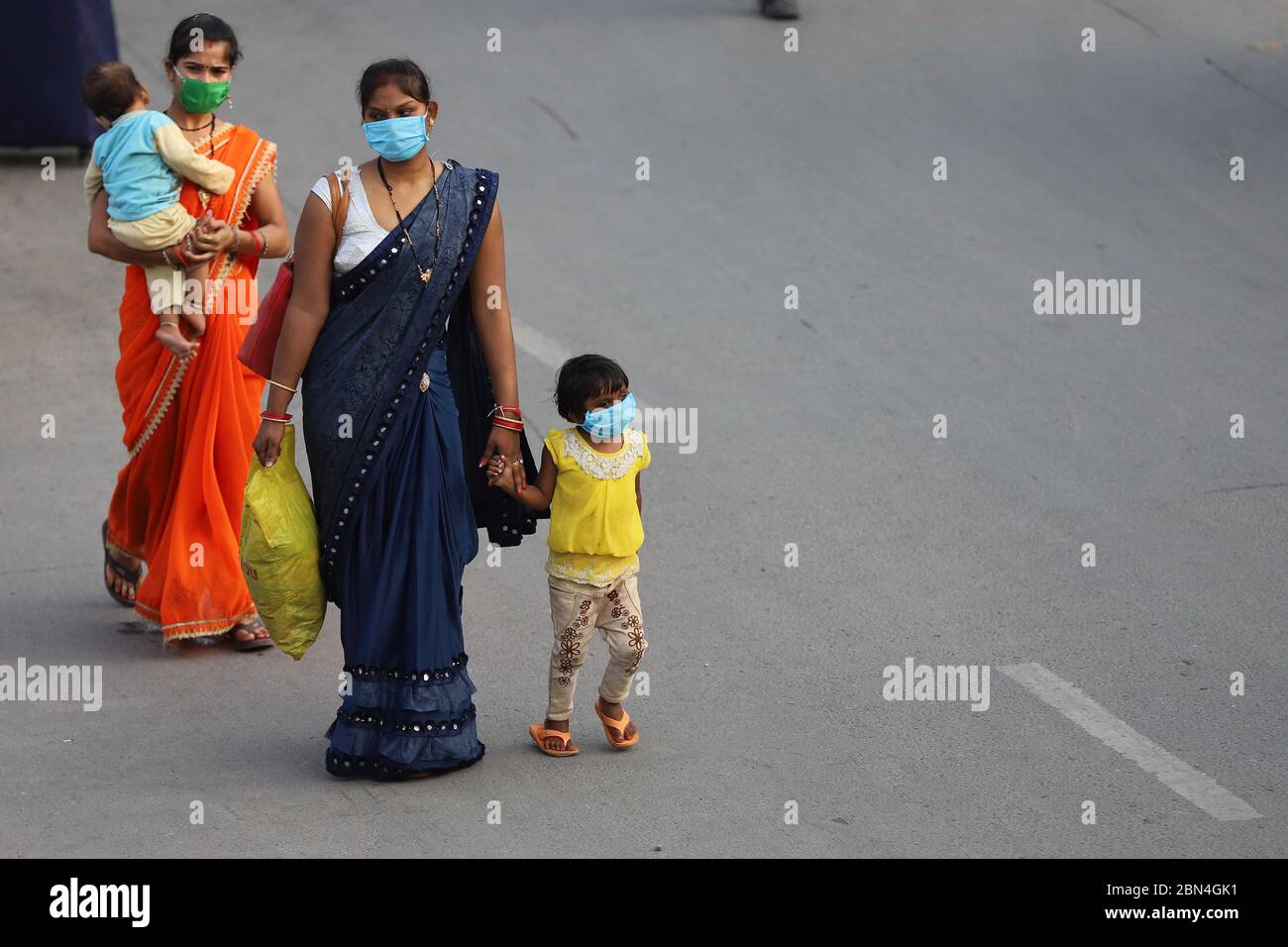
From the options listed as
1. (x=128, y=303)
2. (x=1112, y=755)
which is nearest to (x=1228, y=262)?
(x=1112, y=755)

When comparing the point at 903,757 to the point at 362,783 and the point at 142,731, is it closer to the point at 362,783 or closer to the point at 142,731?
the point at 362,783

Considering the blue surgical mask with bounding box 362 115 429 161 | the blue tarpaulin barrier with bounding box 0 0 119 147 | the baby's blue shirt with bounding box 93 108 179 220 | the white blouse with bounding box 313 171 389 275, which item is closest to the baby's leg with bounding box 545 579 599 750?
the white blouse with bounding box 313 171 389 275

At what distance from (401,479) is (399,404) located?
22 centimetres

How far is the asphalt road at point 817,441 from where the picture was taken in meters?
5.09

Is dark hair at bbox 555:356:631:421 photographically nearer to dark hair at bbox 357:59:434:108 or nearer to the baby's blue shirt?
dark hair at bbox 357:59:434:108

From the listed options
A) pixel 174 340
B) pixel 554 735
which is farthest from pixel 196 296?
pixel 554 735

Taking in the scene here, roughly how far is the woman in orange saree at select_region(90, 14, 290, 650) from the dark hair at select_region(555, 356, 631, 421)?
5.39ft

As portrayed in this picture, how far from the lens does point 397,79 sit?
4.88 m

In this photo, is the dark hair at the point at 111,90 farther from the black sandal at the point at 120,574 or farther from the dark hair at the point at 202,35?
the black sandal at the point at 120,574

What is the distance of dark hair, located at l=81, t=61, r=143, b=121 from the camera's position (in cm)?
595

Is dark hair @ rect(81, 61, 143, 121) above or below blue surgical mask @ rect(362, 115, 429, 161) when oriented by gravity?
above

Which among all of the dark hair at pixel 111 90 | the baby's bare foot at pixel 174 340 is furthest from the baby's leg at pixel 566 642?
the dark hair at pixel 111 90

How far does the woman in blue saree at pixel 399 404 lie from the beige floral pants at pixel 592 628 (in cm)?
29

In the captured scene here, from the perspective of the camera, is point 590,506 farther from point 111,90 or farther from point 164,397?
point 111,90
